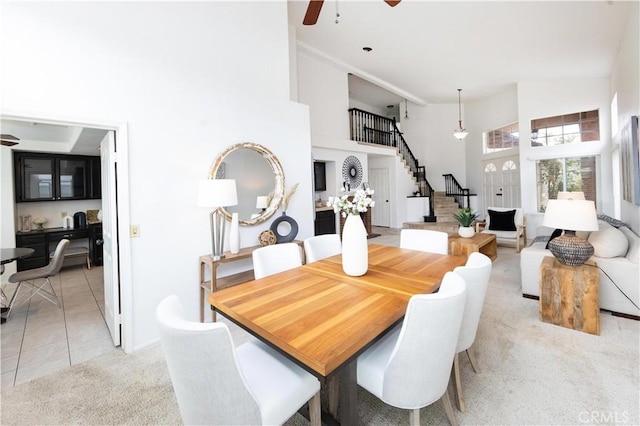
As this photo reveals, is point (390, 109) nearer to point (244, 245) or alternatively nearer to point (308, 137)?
point (308, 137)

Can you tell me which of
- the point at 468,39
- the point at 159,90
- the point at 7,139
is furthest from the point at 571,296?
the point at 7,139

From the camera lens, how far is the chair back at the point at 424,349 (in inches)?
43.9

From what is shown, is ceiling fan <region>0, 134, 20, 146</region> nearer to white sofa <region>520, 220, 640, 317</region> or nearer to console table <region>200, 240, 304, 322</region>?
console table <region>200, 240, 304, 322</region>

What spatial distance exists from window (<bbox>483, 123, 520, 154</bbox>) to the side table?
6381 mm

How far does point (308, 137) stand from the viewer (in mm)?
3752

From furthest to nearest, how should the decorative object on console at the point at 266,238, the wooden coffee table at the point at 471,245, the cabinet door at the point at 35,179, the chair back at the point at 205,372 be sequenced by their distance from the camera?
the cabinet door at the point at 35,179
the wooden coffee table at the point at 471,245
the decorative object on console at the point at 266,238
the chair back at the point at 205,372

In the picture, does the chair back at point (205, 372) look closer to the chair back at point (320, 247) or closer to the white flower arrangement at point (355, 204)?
the white flower arrangement at point (355, 204)

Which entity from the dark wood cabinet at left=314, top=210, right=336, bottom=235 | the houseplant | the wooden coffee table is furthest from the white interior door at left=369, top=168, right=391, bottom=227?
the houseplant

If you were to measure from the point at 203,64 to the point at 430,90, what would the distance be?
277 inches

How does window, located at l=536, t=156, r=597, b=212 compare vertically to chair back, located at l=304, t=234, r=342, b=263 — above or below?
above

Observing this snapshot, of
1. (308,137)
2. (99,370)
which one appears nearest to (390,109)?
(308,137)

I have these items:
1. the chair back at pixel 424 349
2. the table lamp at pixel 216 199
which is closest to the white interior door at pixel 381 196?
the table lamp at pixel 216 199

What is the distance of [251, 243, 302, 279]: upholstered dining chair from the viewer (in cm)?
204

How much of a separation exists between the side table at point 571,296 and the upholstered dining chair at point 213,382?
267cm
